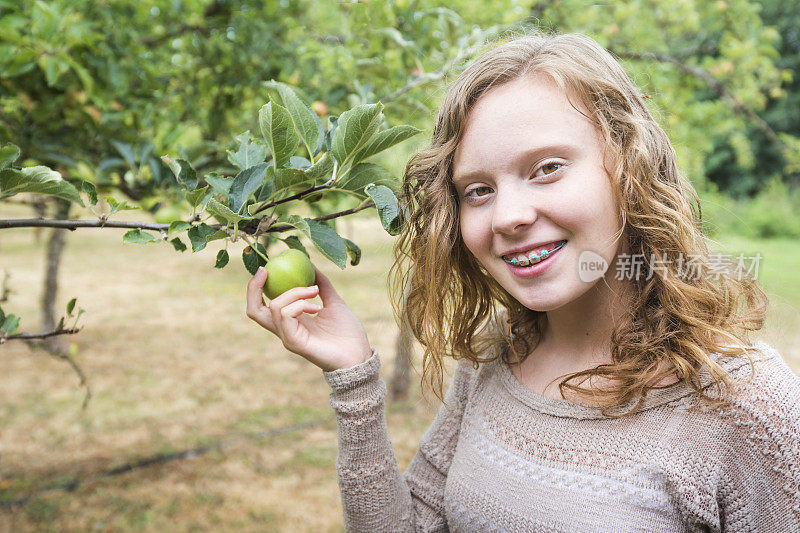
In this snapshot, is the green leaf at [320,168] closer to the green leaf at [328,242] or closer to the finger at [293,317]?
the green leaf at [328,242]

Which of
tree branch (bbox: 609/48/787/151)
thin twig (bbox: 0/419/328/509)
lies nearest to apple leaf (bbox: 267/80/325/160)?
thin twig (bbox: 0/419/328/509)

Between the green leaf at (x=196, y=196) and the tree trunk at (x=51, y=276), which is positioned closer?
the green leaf at (x=196, y=196)

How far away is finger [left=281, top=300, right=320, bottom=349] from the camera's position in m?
0.86

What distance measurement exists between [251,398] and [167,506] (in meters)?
1.44

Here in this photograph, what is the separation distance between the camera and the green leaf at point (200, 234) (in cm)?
79

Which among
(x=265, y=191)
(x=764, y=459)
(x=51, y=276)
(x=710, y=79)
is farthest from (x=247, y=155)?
(x=51, y=276)

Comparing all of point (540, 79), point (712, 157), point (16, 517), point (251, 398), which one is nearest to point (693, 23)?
point (540, 79)

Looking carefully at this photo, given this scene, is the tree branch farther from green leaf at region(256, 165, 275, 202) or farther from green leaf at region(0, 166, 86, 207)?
green leaf at region(0, 166, 86, 207)

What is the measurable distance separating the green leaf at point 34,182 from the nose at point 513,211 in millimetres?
537

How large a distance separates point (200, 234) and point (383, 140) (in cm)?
26

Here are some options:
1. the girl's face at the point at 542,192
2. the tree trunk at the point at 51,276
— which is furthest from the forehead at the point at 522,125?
the tree trunk at the point at 51,276

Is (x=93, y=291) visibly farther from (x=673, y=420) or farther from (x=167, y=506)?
(x=673, y=420)

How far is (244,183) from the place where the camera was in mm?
800

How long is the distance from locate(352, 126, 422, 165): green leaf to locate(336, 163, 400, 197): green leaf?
0.05 ft
